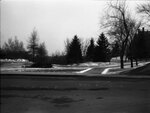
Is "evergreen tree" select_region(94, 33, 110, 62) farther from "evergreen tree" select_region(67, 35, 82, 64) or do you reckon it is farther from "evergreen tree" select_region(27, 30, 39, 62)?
"evergreen tree" select_region(27, 30, 39, 62)

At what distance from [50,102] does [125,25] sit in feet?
103

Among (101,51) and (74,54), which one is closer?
(74,54)

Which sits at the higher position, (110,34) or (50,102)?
(110,34)

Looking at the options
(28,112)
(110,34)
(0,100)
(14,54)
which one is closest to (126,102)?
(28,112)

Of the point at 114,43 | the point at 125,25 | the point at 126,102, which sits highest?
the point at 125,25

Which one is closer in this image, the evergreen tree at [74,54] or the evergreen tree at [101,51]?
the evergreen tree at [74,54]

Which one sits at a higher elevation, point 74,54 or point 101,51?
point 101,51

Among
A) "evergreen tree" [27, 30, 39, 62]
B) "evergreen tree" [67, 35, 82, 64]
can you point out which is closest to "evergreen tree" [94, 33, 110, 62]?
"evergreen tree" [67, 35, 82, 64]

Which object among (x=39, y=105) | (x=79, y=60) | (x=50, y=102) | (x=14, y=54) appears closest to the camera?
(x=39, y=105)

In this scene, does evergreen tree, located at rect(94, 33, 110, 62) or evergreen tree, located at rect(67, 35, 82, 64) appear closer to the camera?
evergreen tree, located at rect(67, 35, 82, 64)

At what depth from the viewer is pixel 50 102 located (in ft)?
28.7

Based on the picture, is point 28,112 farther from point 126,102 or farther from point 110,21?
point 110,21

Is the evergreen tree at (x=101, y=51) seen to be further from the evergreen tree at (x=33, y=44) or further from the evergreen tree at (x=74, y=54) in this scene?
the evergreen tree at (x=33, y=44)

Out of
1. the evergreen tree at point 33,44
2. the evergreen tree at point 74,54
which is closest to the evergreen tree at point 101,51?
the evergreen tree at point 74,54
